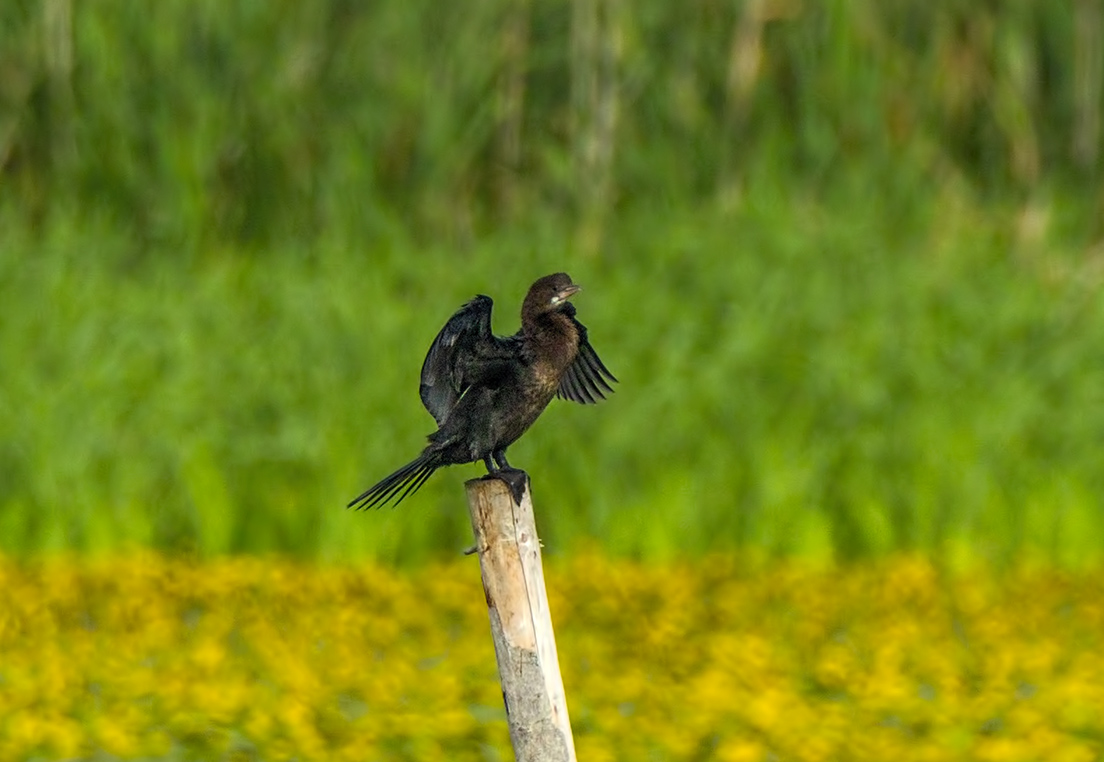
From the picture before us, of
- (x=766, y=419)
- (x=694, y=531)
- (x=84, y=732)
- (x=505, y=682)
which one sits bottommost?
(x=505, y=682)

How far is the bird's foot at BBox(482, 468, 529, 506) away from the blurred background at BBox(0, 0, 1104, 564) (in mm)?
2775

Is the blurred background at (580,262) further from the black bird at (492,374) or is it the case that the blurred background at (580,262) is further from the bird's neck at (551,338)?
the bird's neck at (551,338)

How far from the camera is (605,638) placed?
586 cm

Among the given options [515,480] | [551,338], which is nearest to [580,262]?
[551,338]

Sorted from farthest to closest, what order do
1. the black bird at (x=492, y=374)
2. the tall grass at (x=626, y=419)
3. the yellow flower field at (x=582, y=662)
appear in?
the tall grass at (x=626, y=419) → the yellow flower field at (x=582, y=662) → the black bird at (x=492, y=374)

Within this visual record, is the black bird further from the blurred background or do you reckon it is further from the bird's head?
the blurred background

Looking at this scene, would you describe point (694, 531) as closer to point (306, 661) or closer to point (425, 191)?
point (306, 661)

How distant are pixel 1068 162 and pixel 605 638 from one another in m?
5.24

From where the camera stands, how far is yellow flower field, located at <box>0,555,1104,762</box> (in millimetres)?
5086

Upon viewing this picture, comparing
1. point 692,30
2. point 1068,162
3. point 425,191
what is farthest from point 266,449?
point 1068,162

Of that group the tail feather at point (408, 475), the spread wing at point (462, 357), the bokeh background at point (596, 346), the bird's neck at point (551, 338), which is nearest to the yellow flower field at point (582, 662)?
the bokeh background at point (596, 346)

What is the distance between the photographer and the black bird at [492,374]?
3.71 metres

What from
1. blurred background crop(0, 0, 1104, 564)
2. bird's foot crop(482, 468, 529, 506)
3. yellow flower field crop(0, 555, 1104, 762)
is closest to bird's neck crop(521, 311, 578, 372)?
bird's foot crop(482, 468, 529, 506)

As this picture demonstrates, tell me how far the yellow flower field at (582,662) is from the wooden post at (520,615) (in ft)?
4.51
